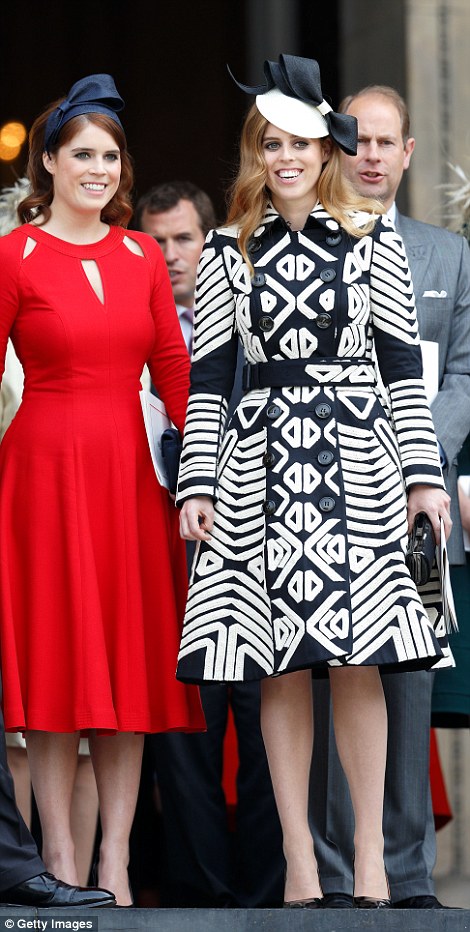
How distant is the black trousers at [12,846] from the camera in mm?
3969

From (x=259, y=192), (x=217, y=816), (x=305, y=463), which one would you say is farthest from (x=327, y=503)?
(x=217, y=816)

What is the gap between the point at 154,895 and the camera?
632cm

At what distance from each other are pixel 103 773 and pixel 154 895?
199 cm

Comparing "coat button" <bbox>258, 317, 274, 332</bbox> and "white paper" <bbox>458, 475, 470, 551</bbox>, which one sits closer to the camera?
"coat button" <bbox>258, 317, 274, 332</bbox>

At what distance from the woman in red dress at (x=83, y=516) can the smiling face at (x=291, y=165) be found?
0.51 metres

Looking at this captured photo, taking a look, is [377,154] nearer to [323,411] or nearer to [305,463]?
[323,411]

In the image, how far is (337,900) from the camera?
4418 mm

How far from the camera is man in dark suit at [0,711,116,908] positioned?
3.97 metres

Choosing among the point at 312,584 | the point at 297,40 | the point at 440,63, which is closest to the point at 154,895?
the point at 312,584

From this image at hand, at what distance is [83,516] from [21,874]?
96 centimetres

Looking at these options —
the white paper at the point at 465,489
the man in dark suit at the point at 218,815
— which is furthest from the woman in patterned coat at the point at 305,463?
the man in dark suit at the point at 218,815

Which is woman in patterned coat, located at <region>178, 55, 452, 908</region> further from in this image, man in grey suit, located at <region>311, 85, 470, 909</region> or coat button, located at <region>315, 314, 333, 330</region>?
man in grey suit, located at <region>311, 85, 470, 909</region>

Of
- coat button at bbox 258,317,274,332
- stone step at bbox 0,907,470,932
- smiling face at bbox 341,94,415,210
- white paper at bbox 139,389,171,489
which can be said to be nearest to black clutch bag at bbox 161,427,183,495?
white paper at bbox 139,389,171,489

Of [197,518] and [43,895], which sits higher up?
[197,518]
